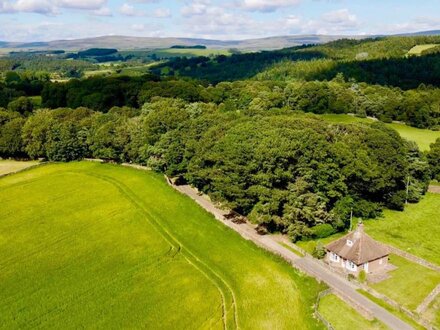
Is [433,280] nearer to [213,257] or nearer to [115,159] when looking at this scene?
[213,257]

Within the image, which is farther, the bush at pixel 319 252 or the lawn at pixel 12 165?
the lawn at pixel 12 165

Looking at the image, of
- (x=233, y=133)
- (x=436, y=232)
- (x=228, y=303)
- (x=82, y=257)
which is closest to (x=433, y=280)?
(x=436, y=232)

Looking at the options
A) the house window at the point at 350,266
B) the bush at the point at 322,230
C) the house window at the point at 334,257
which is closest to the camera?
the house window at the point at 350,266

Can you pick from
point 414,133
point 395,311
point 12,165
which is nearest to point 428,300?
point 395,311

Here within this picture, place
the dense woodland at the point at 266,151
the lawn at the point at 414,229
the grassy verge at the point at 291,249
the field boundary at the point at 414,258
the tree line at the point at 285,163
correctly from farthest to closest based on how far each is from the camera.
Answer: the dense woodland at the point at 266,151 < the tree line at the point at 285,163 < the lawn at the point at 414,229 < the grassy verge at the point at 291,249 < the field boundary at the point at 414,258

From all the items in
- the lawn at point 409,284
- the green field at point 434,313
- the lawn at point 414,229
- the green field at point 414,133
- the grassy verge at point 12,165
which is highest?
the green field at point 434,313

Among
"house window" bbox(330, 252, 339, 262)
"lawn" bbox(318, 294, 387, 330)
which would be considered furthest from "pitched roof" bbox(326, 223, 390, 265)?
"lawn" bbox(318, 294, 387, 330)

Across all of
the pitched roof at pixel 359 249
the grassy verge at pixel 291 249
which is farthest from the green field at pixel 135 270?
the pitched roof at pixel 359 249

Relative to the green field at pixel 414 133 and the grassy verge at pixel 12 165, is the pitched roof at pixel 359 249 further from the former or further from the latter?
the grassy verge at pixel 12 165
